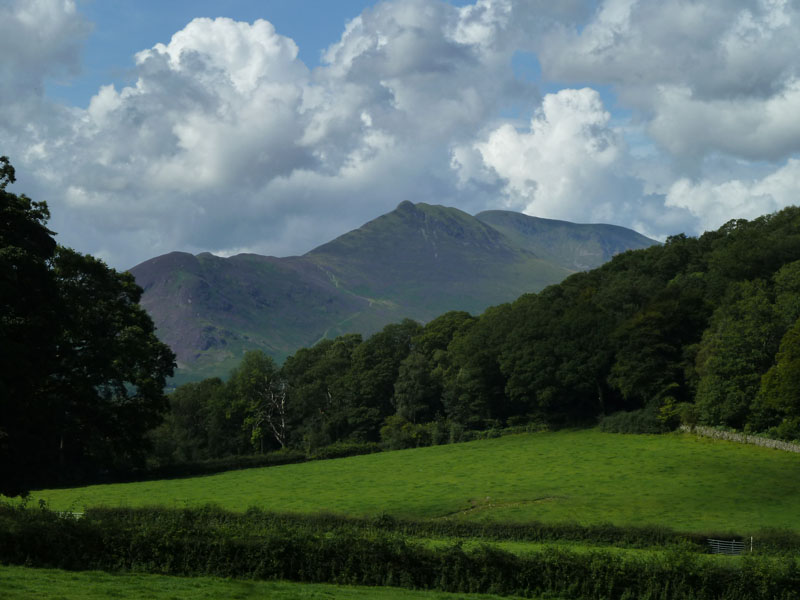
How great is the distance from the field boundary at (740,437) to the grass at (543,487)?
36.2 inches

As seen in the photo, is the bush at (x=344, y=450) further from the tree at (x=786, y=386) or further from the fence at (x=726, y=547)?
the fence at (x=726, y=547)

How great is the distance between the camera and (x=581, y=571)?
87.3 ft

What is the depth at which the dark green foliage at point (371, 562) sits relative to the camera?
2603cm

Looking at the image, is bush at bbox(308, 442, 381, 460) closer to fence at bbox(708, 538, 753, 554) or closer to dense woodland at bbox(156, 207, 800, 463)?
dense woodland at bbox(156, 207, 800, 463)

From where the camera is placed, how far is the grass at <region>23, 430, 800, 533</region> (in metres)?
49.8

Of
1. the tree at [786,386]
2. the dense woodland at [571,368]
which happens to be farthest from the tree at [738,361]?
the tree at [786,386]

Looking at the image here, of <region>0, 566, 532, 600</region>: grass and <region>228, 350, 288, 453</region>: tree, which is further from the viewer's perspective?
<region>228, 350, 288, 453</region>: tree

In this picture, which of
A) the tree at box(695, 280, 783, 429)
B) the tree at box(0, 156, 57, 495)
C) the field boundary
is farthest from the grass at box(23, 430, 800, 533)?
the tree at box(0, 156, 57, 495)

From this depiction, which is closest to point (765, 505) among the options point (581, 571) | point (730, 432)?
point (730, 432)

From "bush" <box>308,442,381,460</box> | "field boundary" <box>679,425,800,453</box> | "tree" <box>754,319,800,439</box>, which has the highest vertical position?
"tree" <box>754,319,800,439</box>

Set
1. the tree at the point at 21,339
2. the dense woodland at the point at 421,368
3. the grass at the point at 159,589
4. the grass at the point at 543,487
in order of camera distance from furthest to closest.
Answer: the grass at the point at 543,487 → the dense woodland at the point at 421,368 → the tree at the point at 21,339 → the grass at the point at 159,589

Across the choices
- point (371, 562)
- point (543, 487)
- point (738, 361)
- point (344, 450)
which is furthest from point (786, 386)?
point (344, 450)

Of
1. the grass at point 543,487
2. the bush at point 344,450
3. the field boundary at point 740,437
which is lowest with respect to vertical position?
the bush at point 344,450

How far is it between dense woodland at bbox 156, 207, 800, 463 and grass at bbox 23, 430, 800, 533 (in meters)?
6.58
